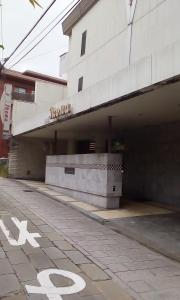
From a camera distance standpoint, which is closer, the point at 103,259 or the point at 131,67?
the point at 103,259

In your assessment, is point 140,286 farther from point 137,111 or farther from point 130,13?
point 130,13

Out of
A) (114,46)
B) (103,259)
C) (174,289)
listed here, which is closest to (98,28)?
(114,46)

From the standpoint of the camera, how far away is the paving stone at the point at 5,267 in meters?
6.39

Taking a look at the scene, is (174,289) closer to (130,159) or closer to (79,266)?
(79,266)

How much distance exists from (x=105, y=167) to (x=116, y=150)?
14.3 feet

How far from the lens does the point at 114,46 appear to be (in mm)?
18484

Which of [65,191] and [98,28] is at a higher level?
[98,28]

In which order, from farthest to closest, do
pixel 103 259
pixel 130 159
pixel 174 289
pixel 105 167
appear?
pixel 130 159 < pixel 105 167 < pixel 103 259 < pixel 174 289

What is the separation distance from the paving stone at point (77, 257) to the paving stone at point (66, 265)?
16cm

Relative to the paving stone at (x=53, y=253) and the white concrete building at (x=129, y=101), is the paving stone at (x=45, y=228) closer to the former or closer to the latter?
the paving stone at (x=53, y=253)

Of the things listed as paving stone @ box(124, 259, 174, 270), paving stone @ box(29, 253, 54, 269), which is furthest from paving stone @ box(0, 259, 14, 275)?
paving stone @ box(124, 259, 174, 270)

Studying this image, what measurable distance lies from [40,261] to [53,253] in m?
0.68

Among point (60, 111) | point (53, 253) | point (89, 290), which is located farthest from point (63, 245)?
point (60, 111)

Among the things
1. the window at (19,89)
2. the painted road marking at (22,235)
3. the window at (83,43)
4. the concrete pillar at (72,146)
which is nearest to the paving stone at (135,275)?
the painted road marking at (22,235)
